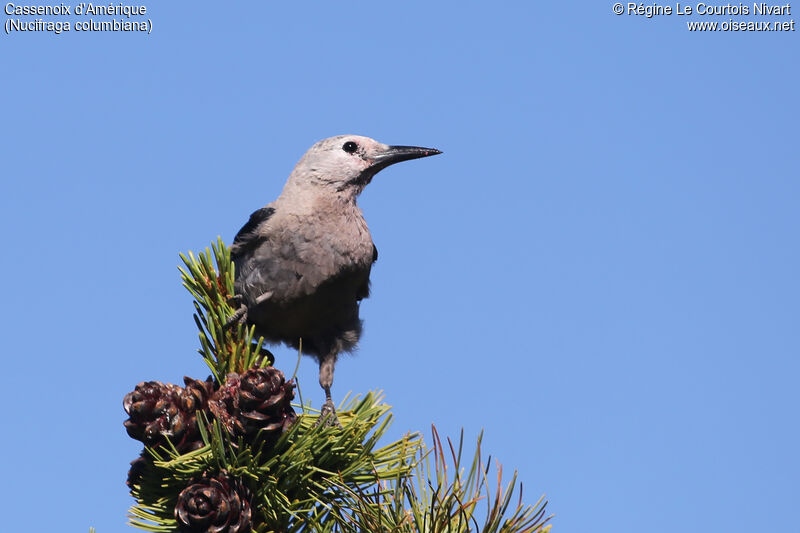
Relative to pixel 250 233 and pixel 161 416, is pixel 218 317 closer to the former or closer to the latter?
pixel 161 416

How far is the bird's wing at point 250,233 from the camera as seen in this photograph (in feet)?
17.3

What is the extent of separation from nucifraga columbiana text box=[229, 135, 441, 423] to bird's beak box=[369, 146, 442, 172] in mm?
140

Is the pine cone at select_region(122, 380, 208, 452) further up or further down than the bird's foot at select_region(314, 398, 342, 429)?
further down

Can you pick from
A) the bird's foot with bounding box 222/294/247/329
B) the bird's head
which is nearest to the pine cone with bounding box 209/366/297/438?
the bird's foot with bounding box 222/294/247/329

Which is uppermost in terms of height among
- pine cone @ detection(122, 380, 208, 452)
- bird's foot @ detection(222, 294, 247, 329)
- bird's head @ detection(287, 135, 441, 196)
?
bird's head @ detection(287, 135, 441, 196)

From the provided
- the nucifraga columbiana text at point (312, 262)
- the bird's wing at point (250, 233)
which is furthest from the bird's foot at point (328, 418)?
the bird's wing at point (250, 233)

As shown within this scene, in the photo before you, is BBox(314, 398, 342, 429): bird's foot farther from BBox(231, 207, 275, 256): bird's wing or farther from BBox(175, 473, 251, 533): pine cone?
BBox(231, 207, 275, 256): bird's wing

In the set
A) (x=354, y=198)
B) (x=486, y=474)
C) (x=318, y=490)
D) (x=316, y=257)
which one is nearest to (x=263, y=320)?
(x=316, y=257)

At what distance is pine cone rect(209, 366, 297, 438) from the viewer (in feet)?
9.93

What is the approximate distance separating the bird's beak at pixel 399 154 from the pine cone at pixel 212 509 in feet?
11.0

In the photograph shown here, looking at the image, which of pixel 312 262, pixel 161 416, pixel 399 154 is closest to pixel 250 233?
pixel 312 262

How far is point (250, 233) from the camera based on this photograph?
17.4 ft

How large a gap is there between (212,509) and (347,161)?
132 inches

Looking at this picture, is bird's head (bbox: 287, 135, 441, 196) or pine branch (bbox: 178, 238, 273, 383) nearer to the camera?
pine branch (bbox: 178, 238, 273, 383)
